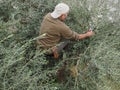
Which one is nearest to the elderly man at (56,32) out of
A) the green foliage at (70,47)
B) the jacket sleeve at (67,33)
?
the jacket sleeve at (67,33)

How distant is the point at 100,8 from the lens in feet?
17.5

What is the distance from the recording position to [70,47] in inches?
211

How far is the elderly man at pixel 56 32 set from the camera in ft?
16.2

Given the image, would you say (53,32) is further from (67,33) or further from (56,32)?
(67,33)

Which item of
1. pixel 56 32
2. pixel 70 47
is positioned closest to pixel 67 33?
pixel 56 32

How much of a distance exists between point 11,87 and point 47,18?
146 cm

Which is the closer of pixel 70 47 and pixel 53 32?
pixel 53 32

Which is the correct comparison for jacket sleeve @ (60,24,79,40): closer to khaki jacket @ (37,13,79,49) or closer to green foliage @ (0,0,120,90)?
khaki jacket @ (37,13,79,49)

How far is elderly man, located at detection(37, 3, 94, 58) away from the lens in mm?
4938

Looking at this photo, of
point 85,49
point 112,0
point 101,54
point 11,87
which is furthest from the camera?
point 112,0

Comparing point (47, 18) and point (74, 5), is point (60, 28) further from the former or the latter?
point (74, 5)

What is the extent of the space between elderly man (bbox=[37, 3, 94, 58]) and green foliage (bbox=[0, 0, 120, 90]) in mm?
179

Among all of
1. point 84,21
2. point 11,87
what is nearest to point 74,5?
point 84,21

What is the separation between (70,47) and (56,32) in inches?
19.0
